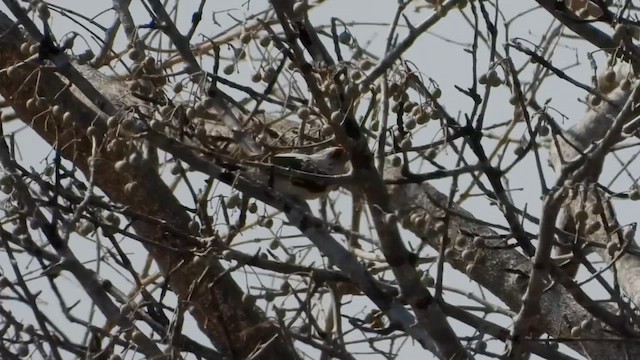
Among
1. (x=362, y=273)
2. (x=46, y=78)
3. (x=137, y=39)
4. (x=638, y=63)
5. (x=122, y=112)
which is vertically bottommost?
(x=362, y=273)

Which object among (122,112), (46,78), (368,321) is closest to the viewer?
(122,112)

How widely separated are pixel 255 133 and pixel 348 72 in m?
0.38

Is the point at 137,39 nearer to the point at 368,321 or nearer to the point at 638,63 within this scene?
the point at 368,321

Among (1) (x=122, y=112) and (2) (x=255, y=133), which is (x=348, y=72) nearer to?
A: (2) (x=255, y=133)

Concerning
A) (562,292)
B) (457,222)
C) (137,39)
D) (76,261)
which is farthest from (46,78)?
(562,292)

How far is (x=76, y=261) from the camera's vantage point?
349 cm

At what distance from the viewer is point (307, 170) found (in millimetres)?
4156

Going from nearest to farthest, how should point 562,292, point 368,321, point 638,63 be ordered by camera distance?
point 638,63, point 368,321, point 562,292

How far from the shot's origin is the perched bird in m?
3.76

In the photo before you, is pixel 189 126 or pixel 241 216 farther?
pixel 241 216

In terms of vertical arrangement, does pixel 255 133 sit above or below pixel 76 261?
above

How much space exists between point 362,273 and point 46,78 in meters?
1.65

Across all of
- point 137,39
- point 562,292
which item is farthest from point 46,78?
point 562,292

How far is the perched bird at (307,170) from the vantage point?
3.76m
